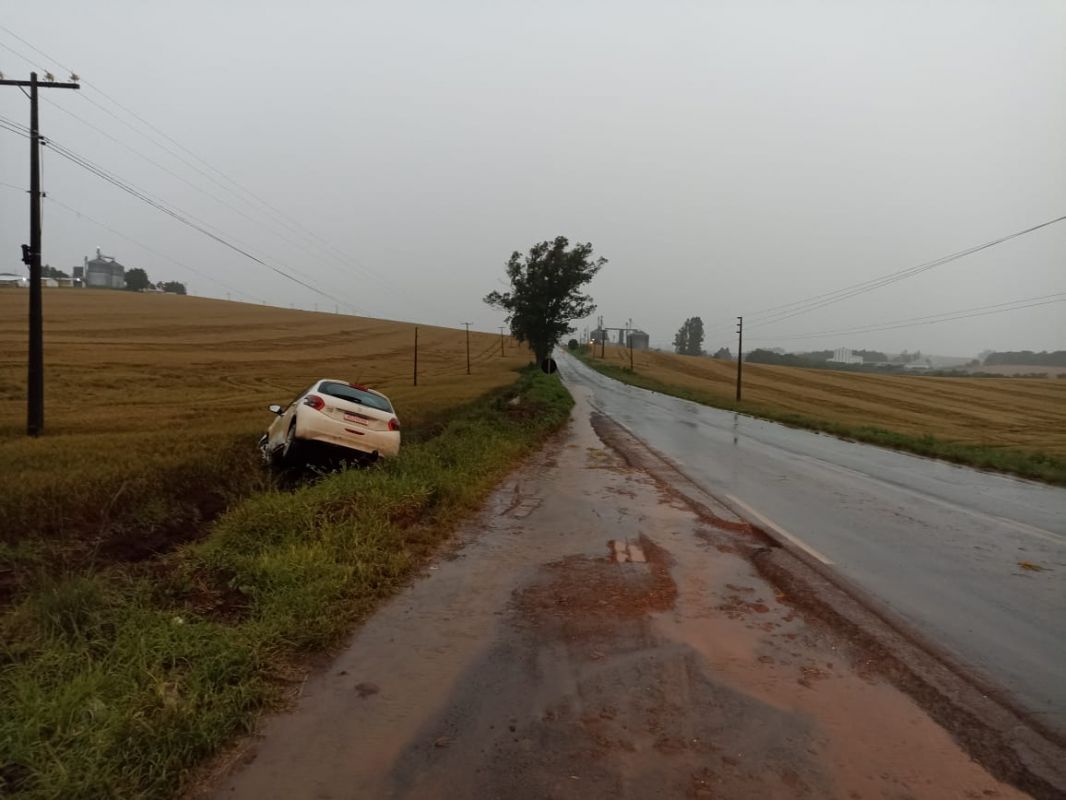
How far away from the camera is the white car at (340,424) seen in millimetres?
9648

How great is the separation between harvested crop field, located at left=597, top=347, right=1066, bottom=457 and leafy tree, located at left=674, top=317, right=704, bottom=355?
304 feet

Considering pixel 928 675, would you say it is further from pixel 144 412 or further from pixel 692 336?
pixel 692 336

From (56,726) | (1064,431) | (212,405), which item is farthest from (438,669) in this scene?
(1064,431)

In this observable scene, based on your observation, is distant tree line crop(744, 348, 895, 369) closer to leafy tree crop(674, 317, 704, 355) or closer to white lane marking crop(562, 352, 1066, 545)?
leafy tree crop(674, 317, 704, 355)

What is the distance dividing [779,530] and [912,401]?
46.1m

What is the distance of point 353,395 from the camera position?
1037 cm

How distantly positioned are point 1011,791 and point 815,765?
30.4 inches

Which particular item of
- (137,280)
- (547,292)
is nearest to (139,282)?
(137,280)

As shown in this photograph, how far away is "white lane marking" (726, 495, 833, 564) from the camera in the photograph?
258 inches

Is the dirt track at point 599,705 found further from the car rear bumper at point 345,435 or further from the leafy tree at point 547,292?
the leafy tree at point 547,292

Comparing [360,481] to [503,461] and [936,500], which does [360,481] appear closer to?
[503,461]

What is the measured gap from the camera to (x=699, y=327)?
550 ft

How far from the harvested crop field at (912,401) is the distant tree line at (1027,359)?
26.7 ft

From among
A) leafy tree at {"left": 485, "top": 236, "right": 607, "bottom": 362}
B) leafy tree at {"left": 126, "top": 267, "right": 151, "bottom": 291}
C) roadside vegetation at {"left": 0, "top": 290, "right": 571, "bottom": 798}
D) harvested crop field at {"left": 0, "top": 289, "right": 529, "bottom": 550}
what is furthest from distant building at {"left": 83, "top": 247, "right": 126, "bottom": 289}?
roadside vegetation at {"left": 0, "top": 290, "right": 571, "bottom": 798}
